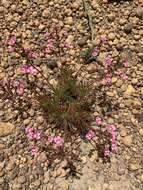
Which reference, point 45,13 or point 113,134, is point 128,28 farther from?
point 113,134

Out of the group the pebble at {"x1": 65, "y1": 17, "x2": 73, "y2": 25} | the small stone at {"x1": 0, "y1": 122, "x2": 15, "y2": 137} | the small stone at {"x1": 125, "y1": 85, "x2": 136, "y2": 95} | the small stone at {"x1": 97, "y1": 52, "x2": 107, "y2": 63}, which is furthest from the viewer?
the pebble at {"x1": 65, "y1": 17, "x2": 73, "y2": 25}

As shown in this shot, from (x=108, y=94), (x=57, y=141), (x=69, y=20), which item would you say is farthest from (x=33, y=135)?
(x=69, y=20)

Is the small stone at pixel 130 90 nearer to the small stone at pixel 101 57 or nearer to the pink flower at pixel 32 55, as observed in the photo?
the small stone at pixel 101 57

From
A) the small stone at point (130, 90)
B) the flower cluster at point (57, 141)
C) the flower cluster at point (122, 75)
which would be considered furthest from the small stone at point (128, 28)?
the flower cluster at point (57, 141)

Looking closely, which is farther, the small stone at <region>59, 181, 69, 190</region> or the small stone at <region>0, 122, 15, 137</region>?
the small stone at <region>0, 122, 15, 137</region>

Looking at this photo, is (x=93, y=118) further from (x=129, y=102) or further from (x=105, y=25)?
(x=105, y=25)

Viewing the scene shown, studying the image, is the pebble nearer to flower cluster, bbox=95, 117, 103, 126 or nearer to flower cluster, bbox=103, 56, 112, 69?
flower cluster, bbox=103, 56, 112, 69

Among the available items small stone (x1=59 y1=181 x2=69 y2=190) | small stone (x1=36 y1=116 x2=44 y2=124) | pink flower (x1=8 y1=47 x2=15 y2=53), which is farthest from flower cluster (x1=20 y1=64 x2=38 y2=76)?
small stone (x1=59 y1=181 x2=69 y2=190)

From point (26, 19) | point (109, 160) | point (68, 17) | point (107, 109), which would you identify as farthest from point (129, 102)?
point (26, 19)
